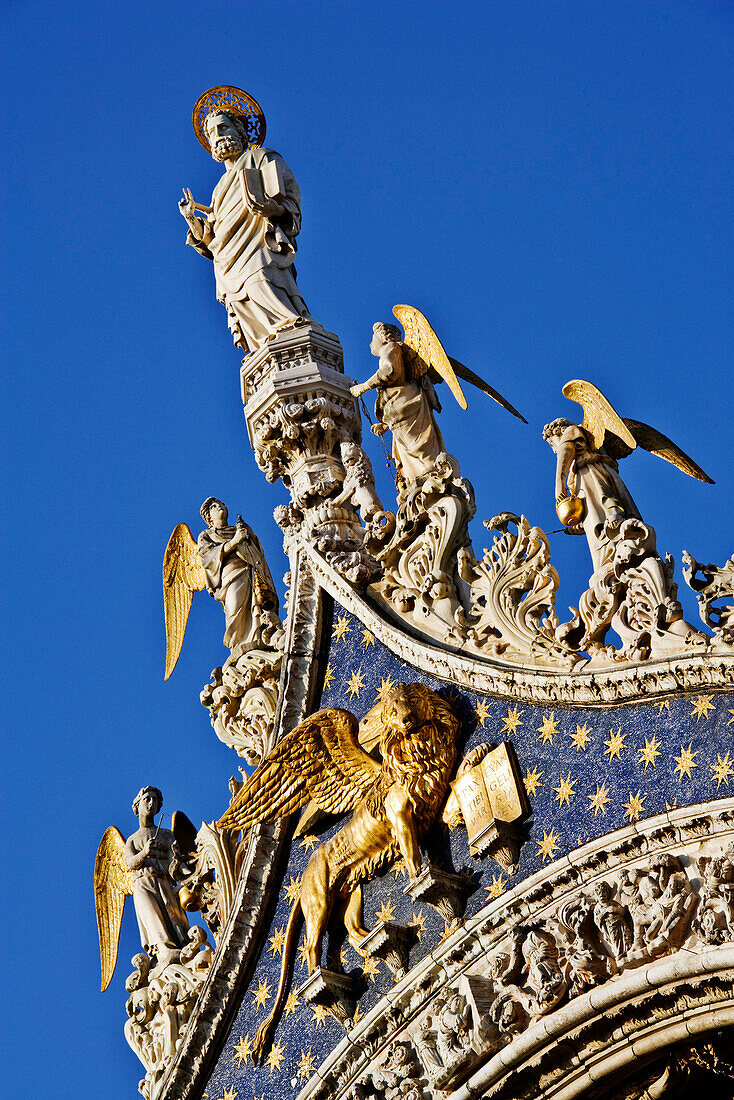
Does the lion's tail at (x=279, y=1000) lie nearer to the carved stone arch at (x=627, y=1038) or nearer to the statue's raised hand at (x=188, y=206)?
the carved stone arch at (x=627, y=1038)

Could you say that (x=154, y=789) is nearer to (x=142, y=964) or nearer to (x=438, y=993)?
(x=142, y=964)

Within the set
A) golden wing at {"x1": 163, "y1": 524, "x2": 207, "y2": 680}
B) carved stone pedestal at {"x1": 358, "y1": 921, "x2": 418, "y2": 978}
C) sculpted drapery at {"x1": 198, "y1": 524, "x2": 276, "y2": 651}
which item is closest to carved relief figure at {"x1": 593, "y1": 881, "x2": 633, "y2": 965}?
carved stone pedestal at {"x1": 358, "y1": 921, "x2": 418, "y2": 978}

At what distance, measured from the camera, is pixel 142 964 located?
14.1 meters

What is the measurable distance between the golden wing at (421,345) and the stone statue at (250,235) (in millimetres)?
1926

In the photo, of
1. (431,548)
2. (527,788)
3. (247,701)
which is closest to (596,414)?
(431,548)

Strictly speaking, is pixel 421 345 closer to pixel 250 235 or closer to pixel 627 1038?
pixel 250 235

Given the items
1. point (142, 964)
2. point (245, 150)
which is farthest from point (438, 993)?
point (245, 150)

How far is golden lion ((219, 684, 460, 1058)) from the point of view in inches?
473

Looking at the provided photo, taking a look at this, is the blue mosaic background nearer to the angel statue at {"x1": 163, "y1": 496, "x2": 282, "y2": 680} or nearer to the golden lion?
the golden lion

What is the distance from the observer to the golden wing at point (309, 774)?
1276 cm

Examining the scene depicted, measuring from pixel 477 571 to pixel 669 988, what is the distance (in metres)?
3.65

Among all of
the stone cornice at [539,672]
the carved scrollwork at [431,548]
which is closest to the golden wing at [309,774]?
the stone cornice at [539,672]

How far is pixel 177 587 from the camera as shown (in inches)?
629

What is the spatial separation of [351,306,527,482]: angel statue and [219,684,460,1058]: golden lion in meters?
2.16
